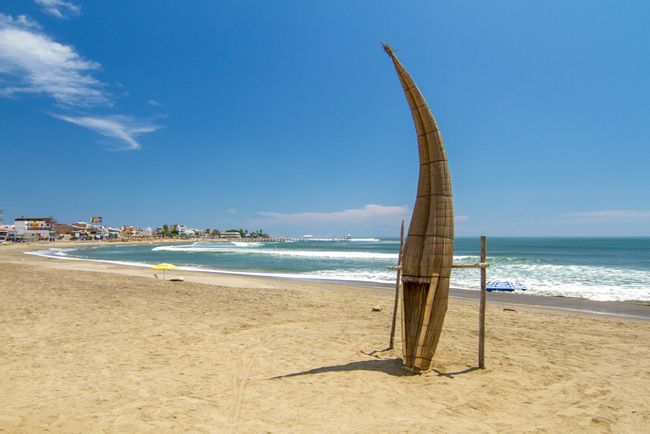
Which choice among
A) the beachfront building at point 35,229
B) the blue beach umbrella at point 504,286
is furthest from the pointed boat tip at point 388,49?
the beachfront building at point 35,229

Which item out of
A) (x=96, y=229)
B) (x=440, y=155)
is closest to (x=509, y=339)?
(x=440, y=155)

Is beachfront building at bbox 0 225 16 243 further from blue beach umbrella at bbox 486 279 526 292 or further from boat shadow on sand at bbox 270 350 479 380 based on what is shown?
boat shadow on sand at bbox 270 350 479 380

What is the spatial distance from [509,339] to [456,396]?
3.68 metres

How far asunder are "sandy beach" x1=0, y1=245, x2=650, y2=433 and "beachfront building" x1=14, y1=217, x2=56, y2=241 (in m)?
115

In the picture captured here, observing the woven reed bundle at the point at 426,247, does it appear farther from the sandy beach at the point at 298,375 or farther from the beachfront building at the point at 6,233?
the beachfront building at the point at 6,233

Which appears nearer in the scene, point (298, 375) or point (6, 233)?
point (298, 375)

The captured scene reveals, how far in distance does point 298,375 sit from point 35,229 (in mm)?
134219

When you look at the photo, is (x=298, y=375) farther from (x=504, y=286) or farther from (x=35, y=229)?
(x=35, y=229)

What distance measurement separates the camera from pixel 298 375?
5113 millimetres

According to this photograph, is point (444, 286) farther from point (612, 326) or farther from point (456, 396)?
point (612, 326)

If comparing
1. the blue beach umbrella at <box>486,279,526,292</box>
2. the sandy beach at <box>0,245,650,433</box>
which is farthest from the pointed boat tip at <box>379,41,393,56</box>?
the blue beach umbrella at <box>486,279,526,292</box>

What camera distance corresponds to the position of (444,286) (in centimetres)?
511

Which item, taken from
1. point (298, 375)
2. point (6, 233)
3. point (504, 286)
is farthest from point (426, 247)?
point (6, 233)

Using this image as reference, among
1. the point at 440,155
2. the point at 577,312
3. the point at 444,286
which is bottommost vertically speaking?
the point at 577,312
